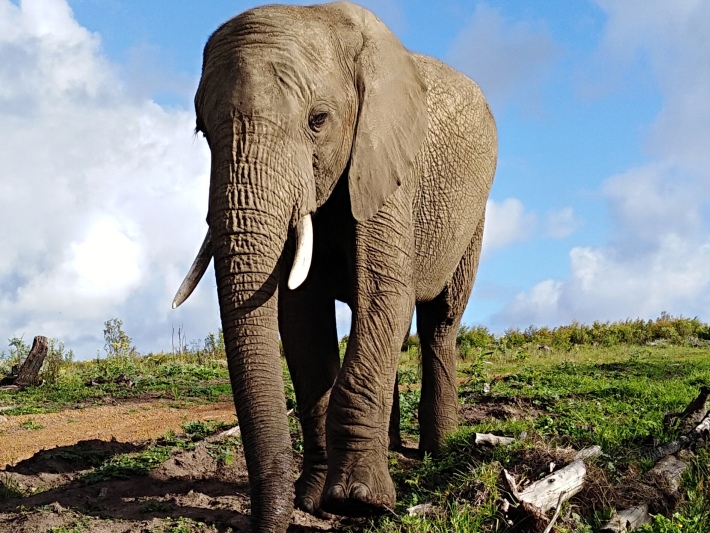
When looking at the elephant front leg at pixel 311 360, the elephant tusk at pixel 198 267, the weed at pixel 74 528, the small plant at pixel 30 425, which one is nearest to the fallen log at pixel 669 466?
the elephant front leg at pixel 311 360

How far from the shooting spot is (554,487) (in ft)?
18.3

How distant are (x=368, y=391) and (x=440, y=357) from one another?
2.87 meters

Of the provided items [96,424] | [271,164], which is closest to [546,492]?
[271,164]

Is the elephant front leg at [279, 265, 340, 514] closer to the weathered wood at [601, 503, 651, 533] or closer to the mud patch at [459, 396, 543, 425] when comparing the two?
A: the weathered wood at [601, 503, 651, 533]

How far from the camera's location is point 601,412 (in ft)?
28.8

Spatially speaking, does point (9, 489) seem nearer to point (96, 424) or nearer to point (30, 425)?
point (96, 424)

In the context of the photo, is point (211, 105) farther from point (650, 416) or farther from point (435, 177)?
point (650, 416)

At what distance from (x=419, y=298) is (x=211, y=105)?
8.56 ft

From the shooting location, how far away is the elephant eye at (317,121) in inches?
221

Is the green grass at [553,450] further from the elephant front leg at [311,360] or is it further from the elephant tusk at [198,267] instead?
the elephant tusk at [198,267]

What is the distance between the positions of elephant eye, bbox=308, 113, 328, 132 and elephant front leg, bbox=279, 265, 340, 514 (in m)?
1.39

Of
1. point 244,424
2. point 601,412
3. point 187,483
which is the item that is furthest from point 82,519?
point 601,412

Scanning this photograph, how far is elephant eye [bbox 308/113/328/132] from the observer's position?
5609 mm

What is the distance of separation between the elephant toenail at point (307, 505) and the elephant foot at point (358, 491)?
30.2 inches
